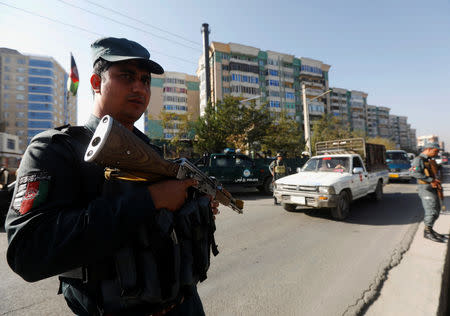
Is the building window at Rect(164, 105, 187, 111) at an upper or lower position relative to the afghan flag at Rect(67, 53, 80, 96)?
upper

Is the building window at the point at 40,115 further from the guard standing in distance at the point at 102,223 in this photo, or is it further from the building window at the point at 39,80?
the guard standing in distance at the point at 102,223

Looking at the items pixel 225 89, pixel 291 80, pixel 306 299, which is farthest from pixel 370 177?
pixel 291 80

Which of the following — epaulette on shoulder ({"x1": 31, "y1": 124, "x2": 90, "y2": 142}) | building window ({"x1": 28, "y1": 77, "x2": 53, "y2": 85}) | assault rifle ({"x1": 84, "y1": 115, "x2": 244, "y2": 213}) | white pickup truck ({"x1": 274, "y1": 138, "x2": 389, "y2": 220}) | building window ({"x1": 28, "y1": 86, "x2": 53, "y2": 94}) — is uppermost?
building window ({"x1": 28, "y1": 77, "x2": 53, "y2": 85})

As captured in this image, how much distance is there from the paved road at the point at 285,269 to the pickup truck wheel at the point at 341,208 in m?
0.21

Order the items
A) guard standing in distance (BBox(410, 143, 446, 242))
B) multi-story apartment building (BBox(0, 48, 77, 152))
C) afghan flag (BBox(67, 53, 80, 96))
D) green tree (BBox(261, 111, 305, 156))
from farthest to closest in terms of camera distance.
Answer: multi-story apartment building (BBox(0, 48, 77, 152)) → green tree (BBox(261, 111, 305, 156)) → afghan flag (BBox(67, 53, 80, 96)) → guard standing in distance (BBox(410, 143, 446, 242))

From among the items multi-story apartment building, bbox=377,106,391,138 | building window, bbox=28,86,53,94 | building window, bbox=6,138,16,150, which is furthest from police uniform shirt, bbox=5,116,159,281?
multi-story apartment building, bbox=377,106,391,138

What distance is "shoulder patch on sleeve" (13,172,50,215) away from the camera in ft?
2.40

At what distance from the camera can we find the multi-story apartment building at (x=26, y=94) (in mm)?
63250

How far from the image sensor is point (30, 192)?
2.42 ft

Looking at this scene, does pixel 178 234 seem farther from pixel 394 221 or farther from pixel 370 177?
pixel 370 177

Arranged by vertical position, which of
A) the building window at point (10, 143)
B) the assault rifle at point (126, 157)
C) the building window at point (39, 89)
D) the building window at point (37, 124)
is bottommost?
the assault rifle at point (126, 157)

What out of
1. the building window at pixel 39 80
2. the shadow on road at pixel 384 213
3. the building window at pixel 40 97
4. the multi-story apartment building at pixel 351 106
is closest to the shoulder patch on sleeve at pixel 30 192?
the shadow on road at pixel 384 213

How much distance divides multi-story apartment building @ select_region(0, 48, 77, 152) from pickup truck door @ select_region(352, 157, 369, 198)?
244 ft

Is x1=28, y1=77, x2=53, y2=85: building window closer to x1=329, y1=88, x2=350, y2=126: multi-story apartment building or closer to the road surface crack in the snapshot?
x1=329, y1=88, x2=350, y2=126: multi-story apartment building
